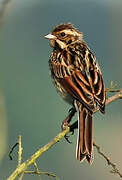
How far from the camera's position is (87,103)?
5.39m

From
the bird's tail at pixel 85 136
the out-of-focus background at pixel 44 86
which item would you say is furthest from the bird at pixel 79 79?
the out-of-focus background at pixel 44 86

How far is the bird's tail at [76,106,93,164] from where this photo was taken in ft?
16.0

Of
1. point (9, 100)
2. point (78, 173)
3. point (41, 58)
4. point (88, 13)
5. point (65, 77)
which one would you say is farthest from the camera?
point (88, 13)

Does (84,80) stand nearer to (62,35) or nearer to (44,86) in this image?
(62,35)

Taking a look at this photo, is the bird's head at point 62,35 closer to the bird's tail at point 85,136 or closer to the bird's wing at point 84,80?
the bird's wing at point 84,80

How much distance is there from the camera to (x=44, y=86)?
76688 millimetres

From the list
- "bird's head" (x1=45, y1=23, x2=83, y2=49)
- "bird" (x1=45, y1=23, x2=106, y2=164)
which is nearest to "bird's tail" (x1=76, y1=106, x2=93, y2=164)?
"bird" (x1=45, y1=23, x2=106, y2=164)

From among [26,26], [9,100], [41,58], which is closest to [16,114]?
[9,100]

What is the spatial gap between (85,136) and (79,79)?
77 centimetres

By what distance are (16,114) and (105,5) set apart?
61.0 m

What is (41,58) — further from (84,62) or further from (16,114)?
(84,62)

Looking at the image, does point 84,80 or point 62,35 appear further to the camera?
point 62,35

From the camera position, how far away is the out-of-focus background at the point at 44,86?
36816 millimetres

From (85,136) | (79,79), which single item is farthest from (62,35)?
(85,136)
